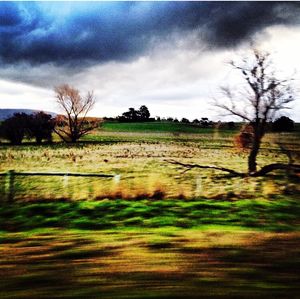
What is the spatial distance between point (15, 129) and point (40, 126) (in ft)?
8.86

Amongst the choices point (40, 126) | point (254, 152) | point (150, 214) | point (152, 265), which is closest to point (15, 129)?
point (40, 126)

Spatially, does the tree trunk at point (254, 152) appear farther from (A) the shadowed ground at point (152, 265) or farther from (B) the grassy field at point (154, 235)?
(A) the shadowed ground at point (152, 265)

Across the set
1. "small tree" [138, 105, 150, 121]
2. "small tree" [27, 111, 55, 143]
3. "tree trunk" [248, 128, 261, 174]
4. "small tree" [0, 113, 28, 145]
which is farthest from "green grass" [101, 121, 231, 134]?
"tree trunk" [248, 128, 261, 174]

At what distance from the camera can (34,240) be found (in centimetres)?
845

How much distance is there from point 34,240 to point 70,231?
1.30 meters

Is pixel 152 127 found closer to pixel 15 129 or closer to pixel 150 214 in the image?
pixel 15 129

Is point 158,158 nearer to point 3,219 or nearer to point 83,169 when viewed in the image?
point 83,169

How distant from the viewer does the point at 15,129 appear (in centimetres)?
3897

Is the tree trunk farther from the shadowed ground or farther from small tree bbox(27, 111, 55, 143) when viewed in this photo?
small tree bbox(27, 111, 55, 143)

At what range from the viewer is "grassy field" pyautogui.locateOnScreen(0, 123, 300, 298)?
5020 mm

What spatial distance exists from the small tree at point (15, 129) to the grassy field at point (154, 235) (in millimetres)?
15735

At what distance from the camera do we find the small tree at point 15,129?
38594 millimetres

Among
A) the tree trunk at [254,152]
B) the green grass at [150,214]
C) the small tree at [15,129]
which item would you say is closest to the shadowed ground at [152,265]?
the green grass at [150,214]

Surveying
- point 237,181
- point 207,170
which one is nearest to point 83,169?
point 207,170
